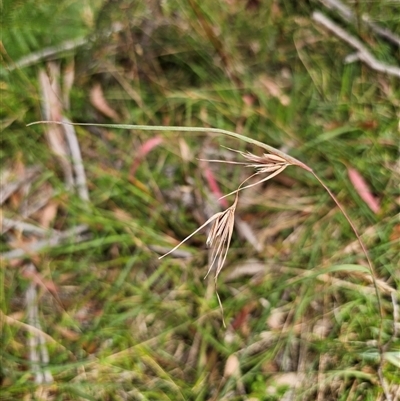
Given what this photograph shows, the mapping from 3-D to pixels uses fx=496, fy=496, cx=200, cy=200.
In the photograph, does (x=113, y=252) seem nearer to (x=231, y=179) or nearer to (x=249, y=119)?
(x=231, y=179)

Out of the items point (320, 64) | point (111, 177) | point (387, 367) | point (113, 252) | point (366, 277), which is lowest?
point (387, 367)

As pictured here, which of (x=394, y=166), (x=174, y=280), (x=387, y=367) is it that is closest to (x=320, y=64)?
(x=394, y=166)

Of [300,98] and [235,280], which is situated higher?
[300,98]

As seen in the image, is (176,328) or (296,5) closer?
(176,328)

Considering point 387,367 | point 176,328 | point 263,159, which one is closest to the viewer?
point 263,159

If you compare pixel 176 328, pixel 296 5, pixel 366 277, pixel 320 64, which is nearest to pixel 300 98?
pixel 320 64

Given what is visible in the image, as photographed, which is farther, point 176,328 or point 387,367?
point 176,328

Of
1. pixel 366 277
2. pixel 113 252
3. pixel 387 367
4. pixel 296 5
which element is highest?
pixel 296 5

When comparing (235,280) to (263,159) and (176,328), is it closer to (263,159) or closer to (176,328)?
(176,328)

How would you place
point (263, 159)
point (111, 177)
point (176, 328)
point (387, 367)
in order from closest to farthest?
point (263, 159)
point (387, 367)
point (176, 328)
point (111, 177)
